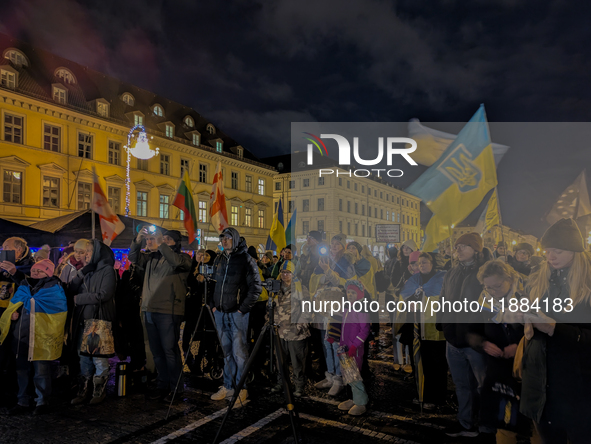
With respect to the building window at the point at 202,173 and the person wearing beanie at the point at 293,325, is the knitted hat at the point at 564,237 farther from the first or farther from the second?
the building window at the point at 202,173

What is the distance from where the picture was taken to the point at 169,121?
38656 mm

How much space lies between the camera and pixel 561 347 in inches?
105

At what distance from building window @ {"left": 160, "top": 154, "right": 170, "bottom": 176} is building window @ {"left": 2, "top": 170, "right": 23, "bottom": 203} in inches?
481

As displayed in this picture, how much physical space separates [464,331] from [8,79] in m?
31.2

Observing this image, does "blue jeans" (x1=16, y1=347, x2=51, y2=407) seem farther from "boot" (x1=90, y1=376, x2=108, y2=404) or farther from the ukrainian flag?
"boot" (x1=90, y1=376, x2=108, y2=404)

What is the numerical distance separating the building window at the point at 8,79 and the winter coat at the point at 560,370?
30811 millimetres

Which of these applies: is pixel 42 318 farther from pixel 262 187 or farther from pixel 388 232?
pixel 262 187

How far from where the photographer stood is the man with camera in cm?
540

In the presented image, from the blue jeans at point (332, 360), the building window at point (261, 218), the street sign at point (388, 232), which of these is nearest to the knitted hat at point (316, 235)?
the blue jeans at point (332, 360)

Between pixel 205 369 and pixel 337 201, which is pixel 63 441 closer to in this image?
pixel 205 369

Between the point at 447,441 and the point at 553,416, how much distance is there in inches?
71.7

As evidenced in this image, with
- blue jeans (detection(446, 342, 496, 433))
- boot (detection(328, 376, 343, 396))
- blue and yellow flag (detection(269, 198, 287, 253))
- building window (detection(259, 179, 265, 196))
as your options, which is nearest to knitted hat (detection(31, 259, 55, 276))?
boot (detection(328, 376, 343, 396))

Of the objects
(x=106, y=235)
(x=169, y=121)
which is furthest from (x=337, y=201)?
(x=106, y=235)

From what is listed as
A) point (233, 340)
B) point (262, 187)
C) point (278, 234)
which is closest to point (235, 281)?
point (233, 340)
